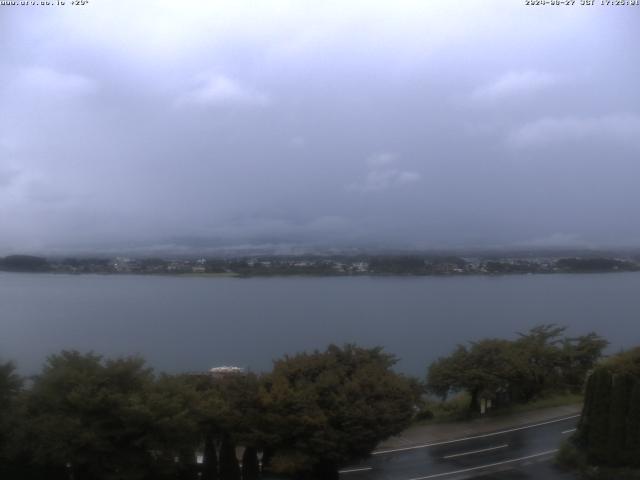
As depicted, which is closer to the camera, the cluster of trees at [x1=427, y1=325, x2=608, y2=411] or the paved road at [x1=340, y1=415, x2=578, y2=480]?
the paved road at [x1=340, y1=415, x2=578, y2=480]

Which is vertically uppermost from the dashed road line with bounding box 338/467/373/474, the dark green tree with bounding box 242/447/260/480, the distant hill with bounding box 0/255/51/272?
the distant hill with bounding box 0/255/51/272

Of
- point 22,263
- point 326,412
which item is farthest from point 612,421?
point 22,263

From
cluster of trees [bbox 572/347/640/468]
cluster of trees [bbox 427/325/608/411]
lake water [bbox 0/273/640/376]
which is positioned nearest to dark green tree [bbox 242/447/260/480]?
cluster of trees [bbox 572/347/640/468]

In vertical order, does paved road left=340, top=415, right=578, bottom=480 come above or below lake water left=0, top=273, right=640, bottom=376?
below

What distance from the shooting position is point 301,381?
15.9 m

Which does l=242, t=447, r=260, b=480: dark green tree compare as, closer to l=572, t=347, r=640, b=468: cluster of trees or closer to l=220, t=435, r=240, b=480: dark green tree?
l=220, t=435, r=240, b=480: dark green tree

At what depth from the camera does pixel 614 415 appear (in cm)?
1556

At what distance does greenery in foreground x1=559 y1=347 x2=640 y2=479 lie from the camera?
15227 mm

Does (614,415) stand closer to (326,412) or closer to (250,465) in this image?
(326,412)

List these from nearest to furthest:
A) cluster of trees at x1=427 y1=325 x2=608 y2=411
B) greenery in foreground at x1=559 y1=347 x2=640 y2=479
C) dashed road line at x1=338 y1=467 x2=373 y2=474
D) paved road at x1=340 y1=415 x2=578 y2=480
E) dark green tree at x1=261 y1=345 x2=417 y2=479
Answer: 1. dark green tree at x1=261 y1=345 x2=417 y2=479
2. greenery in foreground at x1=559 y1=347 x2=640 y2=479
3. paved road at x1=340 y1=415 x2=578 y2=480
4. dashed road line at x1=338 y1=467 x2=373 y2=474
5. cluster of trees at x1=427 y1=325 x2=608 y2=411

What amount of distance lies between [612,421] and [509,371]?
10231 mm

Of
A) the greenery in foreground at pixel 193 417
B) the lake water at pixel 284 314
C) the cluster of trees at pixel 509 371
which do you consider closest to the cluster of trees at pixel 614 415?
the greenery in foreground at pixel 193 417

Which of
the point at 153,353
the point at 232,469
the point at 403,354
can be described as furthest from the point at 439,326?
the point at 232,469

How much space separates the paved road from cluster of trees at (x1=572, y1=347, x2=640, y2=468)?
1419 mm
